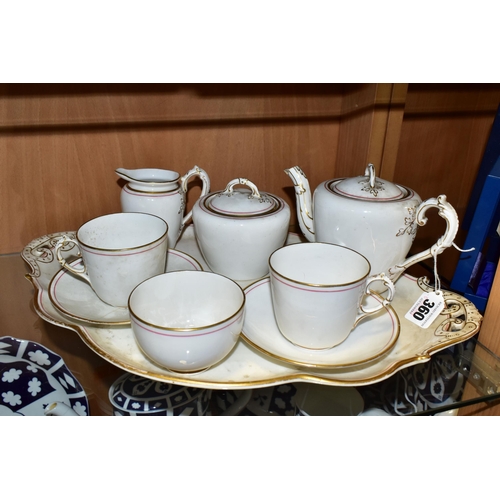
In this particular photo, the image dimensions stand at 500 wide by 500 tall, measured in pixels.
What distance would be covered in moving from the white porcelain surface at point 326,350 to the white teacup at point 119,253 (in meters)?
0.12

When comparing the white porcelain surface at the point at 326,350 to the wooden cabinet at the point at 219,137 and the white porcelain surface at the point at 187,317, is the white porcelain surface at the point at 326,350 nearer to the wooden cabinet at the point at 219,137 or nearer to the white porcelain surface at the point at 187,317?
the white porcelain surface at the point at 187,317

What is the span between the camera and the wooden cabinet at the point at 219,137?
591 mm

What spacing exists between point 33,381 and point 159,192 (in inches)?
10.4

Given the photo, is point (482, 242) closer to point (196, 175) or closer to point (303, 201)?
point (303, 201)

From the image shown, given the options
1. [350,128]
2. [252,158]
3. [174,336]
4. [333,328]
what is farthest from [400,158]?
[174,336]

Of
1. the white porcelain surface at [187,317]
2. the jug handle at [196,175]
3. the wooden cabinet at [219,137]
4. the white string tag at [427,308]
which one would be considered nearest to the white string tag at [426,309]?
the white string tag at [427,308]

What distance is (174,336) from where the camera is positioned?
385 mm

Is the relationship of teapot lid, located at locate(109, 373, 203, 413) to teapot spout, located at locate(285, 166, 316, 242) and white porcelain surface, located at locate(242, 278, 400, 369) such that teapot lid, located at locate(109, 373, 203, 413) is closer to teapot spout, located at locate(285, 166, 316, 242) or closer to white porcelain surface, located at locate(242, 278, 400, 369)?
white porcelain surface, located at locate(242, 278, 400, 369)

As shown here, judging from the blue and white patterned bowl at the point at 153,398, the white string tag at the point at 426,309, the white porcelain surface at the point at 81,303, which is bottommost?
the blue and white patterned bowl at the point at 153,398

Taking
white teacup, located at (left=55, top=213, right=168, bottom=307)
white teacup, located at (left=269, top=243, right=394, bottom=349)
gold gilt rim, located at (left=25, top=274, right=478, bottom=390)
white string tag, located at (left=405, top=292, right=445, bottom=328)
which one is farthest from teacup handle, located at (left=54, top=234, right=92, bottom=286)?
white string tag, located at (left=405, top=292, right=445, bottom=328)

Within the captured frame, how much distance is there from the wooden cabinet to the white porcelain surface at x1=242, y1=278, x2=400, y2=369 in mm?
187

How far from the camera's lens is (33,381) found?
464 mm

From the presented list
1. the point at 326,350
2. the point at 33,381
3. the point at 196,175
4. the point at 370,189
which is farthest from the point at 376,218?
the point at 33,381
